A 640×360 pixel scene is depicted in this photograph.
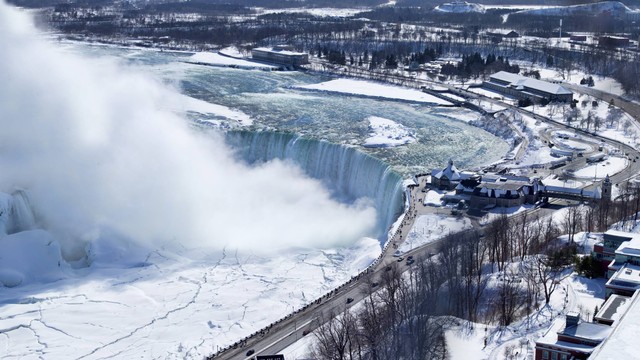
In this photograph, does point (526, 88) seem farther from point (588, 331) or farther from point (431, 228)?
point (588, 331)

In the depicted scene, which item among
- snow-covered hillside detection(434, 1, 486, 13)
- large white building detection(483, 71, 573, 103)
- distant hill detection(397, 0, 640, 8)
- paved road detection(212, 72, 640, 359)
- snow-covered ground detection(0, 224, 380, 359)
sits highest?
distant hill detection(397, 0, 640, 8)

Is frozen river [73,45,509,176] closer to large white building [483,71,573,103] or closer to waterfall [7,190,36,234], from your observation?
large white building [483,71,573,103]

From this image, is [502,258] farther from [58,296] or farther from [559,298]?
[58,296]

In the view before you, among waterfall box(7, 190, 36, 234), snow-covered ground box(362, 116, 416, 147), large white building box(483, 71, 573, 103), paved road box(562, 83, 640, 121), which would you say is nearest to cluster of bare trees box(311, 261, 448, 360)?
waterfall box(7, 190, 36, 234)

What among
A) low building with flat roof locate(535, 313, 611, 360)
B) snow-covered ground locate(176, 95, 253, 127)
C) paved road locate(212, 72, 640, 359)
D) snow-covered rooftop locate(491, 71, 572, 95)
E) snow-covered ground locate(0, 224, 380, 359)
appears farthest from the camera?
snow-covered rooftop locate(491, 71, 572, 95)

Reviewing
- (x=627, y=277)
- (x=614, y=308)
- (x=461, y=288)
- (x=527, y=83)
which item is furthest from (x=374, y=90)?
(x=614, y=308)

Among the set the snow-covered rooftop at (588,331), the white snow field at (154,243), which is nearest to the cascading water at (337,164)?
the white snow field at (154,243)
